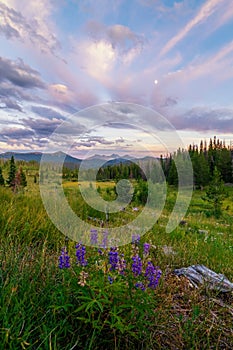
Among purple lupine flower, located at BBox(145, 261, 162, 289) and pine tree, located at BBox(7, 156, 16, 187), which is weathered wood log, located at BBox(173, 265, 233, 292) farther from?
pine tree, located at BBox(7, 156, 16, 187)

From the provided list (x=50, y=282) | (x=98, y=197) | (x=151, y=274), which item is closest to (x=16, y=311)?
(x=50, y=282)

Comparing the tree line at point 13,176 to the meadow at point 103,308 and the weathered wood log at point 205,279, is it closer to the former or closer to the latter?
the meadow at point 103,308

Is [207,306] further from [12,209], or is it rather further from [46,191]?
[46,191]

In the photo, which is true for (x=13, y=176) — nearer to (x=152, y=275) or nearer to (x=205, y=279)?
(x=205, y=279)

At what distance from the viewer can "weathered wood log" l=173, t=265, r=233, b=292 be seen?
3.13 metres

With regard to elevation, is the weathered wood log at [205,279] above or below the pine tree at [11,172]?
below

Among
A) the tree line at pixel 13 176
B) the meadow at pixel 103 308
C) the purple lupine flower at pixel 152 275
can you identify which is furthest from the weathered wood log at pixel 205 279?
the tree line at pixel 13 176

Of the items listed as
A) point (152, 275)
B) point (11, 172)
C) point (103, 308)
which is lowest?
point (103, 308)

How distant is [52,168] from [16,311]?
12.6 ft

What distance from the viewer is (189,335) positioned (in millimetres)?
2213

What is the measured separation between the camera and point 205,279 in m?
3.34

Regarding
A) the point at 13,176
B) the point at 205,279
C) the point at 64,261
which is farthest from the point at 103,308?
the point at 13,176

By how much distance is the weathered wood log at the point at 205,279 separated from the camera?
10.3ft

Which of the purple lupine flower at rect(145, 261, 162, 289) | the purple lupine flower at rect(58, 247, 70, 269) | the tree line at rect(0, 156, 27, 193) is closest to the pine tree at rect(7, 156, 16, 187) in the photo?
the tree line at rect(0, 156, 27, 193)
